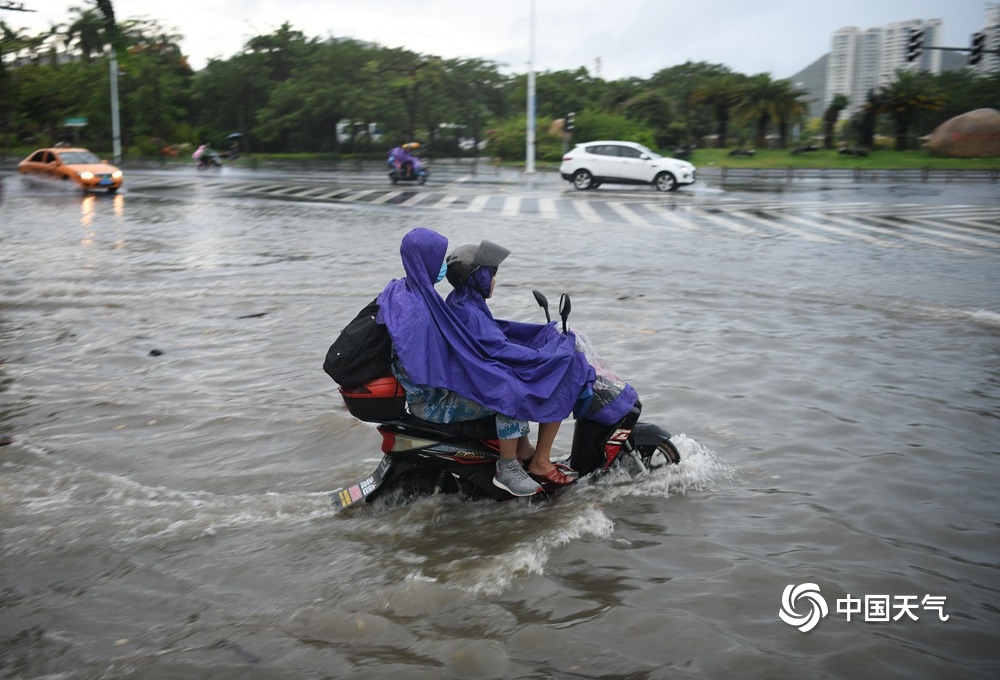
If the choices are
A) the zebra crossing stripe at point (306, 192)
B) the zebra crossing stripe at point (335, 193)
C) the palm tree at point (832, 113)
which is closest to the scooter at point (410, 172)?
the zebra crossing stripe at point (306, 192)

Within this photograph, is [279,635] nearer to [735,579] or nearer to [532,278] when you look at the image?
[735,579]

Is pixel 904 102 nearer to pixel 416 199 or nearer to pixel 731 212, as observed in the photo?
pixel 731 212

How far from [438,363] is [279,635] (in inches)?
55.7

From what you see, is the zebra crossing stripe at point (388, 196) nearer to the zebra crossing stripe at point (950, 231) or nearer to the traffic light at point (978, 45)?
the zebra crossing stripe at point (950, 231)

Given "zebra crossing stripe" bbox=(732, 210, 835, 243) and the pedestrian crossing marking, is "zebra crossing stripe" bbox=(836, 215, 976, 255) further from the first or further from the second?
"zebra crossing stripe" bbox=(732, 210, 835, 243)

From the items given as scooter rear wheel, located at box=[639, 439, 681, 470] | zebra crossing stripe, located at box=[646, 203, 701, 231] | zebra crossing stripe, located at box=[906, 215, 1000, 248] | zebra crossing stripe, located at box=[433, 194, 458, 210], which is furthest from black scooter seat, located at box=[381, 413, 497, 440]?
zebra crossing stripe, located at box=[433, 194, 458, 210]

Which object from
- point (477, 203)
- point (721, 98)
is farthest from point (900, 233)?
point (721, 98)

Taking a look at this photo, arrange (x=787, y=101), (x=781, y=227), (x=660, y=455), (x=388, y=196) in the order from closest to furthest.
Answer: (x=660, y=455) → (x=781, y=227) → (x=388, y=196) → (x=787, y=101)

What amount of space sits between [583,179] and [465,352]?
2731cm

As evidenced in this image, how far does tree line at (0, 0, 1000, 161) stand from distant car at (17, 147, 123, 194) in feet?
67.8

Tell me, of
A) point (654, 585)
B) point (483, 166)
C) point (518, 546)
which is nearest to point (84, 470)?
point (518, 546)

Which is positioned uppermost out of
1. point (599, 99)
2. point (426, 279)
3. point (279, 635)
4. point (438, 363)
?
point (599, 99)

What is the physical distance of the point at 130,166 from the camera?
151 ft

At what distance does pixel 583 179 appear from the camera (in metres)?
31.1
